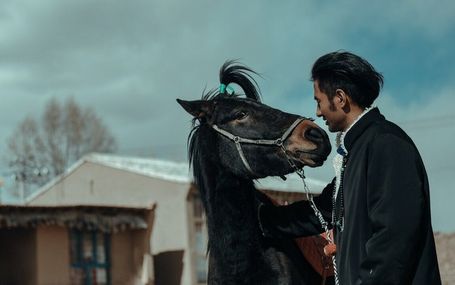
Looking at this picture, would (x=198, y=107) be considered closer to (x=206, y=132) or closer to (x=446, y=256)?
(x=206, y=132)

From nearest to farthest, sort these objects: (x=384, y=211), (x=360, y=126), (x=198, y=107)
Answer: (x=384, y=211) < (x=360, y=126) < (x=198, y=107)

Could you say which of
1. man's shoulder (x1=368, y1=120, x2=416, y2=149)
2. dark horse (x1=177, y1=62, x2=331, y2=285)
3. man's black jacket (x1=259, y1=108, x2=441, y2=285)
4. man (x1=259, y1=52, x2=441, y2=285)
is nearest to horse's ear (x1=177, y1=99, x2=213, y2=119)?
dark horse (x1=177, y1=62, x2=331, y2=285)

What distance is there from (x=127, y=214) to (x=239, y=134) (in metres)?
17.5

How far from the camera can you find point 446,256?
13070mm

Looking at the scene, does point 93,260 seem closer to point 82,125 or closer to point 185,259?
point 185,259

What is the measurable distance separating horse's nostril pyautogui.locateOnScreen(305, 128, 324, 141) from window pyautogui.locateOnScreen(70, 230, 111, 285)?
1739cm

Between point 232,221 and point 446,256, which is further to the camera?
point 446,256

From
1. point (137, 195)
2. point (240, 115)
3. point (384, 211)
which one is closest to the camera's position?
point (384, 211)

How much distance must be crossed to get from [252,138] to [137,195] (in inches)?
1010

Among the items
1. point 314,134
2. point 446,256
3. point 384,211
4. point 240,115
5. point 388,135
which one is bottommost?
point 446,256

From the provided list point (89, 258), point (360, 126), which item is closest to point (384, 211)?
point (360, 126)

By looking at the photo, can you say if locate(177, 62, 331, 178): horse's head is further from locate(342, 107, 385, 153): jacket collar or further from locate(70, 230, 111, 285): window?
locate(70, 230, 111, 285): window

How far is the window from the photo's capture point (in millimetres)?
21281

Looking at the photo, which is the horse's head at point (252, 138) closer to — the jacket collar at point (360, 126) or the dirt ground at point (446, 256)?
the jacket collar at point (360, 126)
